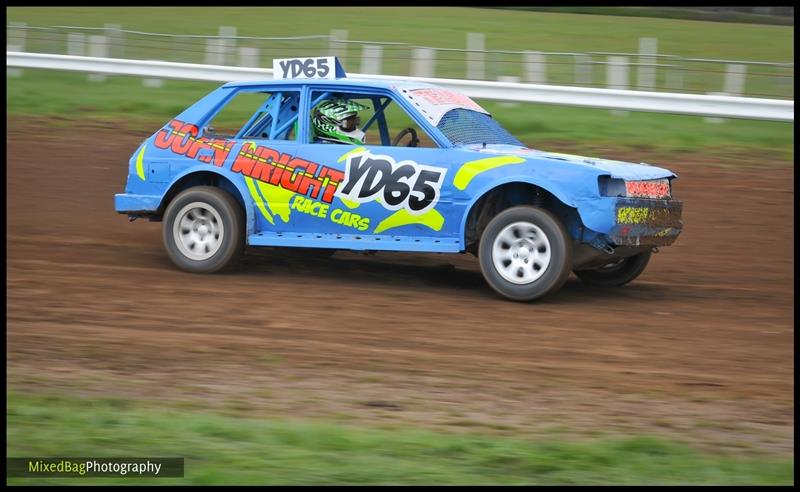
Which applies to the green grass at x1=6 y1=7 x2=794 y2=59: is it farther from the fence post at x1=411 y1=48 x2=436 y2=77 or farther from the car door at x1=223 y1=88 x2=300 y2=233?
the car door at x1=223 y1=88 x2=300 y2=233

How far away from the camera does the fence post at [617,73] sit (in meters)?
17.5

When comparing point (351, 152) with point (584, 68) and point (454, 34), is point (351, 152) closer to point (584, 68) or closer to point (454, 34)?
point (584, 68)

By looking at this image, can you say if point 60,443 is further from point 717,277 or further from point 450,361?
point 717,277

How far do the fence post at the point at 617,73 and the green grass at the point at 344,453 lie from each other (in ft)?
41.7

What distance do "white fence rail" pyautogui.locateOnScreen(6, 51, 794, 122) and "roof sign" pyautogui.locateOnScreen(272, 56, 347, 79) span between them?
6703 mm

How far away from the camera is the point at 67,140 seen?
1573 centimetres

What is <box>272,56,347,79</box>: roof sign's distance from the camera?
367 inches

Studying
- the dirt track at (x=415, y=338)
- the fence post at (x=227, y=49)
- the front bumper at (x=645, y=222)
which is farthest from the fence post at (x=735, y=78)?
the front bumper at (x=645, y=222)

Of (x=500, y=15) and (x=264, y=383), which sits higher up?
(x=500, y=15)

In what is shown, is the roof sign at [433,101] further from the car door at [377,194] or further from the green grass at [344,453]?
the green grass at [344,453]

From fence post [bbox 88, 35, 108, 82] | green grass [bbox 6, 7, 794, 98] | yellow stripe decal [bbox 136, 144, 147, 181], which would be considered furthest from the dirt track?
fence post [bbox 88, 35, 108, 82]

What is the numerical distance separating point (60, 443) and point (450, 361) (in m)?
2.51

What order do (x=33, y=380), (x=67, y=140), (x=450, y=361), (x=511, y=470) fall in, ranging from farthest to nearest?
1. (x=67, y=140)
2. (x=450, y=361)
3. (x=33, y=380)
4. (x=511, y=470)
